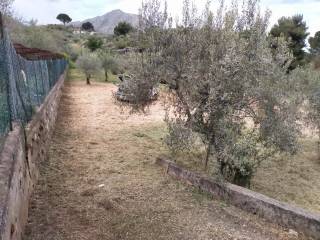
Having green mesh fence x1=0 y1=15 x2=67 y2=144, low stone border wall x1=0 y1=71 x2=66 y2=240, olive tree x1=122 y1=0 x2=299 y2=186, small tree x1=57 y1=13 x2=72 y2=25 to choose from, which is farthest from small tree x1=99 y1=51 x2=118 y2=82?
small tree x1=57 y1=13 x2=72 y2=25

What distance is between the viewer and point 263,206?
5.23 m

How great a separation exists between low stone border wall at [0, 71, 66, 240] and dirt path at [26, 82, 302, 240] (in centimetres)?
31

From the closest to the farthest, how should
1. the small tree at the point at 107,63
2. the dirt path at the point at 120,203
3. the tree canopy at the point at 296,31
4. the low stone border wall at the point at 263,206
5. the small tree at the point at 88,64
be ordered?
1. the dirt path at the point at 120,203
2. the low stone border wall at the point at 263,206
3. the small tree at the point at 88,64
4. the small tree at the point at 107,63
5. the tree canopy at the point at 296,31

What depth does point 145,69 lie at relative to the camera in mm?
7449

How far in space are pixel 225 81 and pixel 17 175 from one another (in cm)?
371

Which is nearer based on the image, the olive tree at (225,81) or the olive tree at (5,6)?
the olive tree at (225,81)

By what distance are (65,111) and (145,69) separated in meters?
6.29

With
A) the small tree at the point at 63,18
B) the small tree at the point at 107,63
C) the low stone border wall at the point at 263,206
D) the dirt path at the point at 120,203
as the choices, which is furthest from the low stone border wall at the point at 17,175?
the small tree at the point at 63,18

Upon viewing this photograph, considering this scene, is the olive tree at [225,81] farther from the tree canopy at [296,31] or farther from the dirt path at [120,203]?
the tree canopy at [296,31]

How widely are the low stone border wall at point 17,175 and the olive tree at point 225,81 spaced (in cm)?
261

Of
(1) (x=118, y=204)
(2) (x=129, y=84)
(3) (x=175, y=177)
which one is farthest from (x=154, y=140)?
(1) (x=118, y=204)

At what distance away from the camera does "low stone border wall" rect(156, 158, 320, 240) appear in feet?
15.8

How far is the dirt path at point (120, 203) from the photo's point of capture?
183 inches

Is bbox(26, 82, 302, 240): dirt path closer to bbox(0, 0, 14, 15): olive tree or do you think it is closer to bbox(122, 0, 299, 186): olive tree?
bbox(122, 0, 299, 186): olive tree
